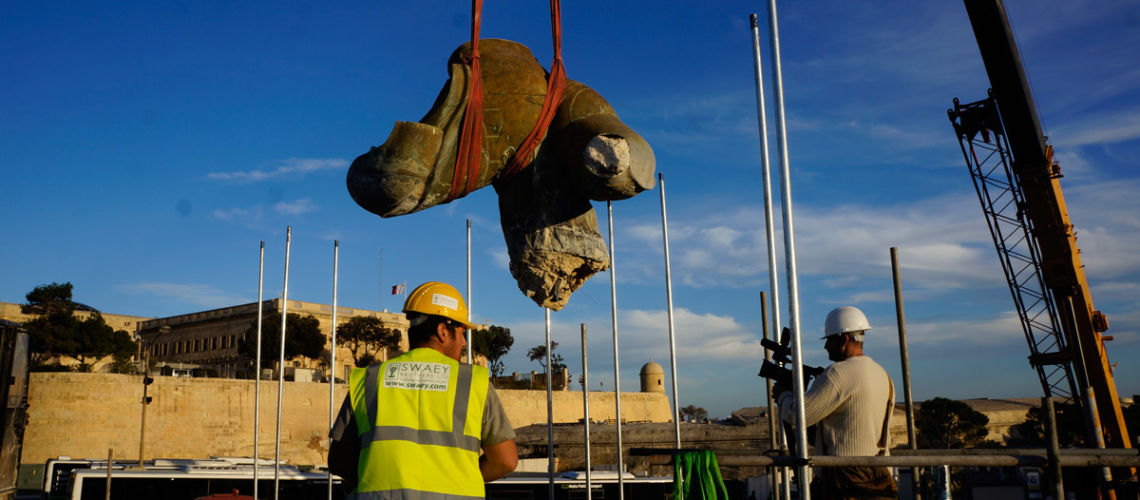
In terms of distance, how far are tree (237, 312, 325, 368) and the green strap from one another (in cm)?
5612

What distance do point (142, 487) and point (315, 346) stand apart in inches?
1526

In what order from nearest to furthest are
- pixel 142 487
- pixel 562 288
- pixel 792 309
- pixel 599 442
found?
pixel 792 309 < pixel 562 288 < pixel 142 487 < pixel 599 442

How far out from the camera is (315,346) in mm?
58625

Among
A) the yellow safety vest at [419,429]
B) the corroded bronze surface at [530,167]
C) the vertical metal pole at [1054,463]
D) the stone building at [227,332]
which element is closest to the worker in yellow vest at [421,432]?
the yellow safety vest at [419,429]

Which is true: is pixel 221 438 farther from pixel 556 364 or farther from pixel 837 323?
pixel 837 323

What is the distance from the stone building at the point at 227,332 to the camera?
62125mm

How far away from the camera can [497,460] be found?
3.02 metres

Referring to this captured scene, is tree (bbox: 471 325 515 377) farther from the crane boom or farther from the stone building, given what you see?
the crane boom

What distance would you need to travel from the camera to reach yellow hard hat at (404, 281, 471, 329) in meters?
3.12

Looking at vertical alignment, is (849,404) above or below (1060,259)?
below

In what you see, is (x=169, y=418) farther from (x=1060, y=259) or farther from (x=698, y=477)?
(x=698, y=477)

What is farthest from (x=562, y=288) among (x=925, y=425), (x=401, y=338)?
(x=401, y=338)

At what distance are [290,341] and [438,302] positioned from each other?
189 feet

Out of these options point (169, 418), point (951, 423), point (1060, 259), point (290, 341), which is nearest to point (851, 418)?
point (1060, 259)
